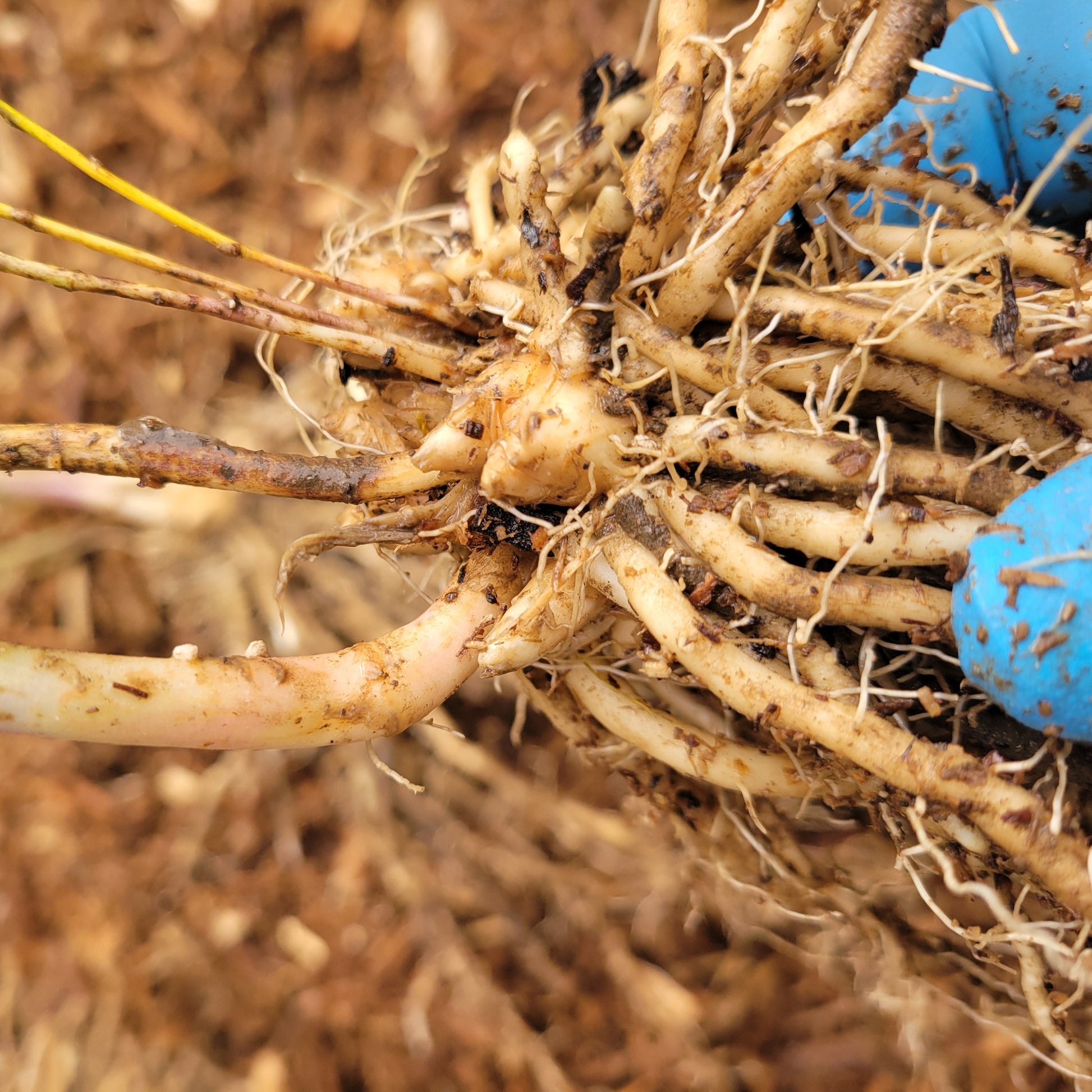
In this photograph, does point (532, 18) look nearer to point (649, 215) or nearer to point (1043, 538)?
point (649, 215)

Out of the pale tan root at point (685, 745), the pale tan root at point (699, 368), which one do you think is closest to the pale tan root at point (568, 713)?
the pale tan root at point (685, 745)

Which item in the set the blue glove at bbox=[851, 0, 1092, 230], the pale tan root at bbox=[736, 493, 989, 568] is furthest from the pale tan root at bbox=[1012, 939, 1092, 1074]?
the blue glove at bbox=[851, 0, 1092, 230]

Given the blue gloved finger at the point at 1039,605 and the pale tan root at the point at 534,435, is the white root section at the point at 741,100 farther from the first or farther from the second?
the blue gloved finger at the point at 1039,605

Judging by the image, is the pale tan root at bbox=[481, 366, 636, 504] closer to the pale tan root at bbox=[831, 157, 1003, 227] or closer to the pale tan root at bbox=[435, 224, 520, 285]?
the pale tan root at bbox=[435, 224, 520, 285]

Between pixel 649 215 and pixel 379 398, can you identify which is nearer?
pixel 649 215

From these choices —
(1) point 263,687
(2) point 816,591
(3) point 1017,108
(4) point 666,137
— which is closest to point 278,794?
(1) point 263,687

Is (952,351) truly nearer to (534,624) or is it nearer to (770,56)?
(770,56)

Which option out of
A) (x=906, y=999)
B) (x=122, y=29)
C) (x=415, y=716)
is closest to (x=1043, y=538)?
(x=415, y=716)
